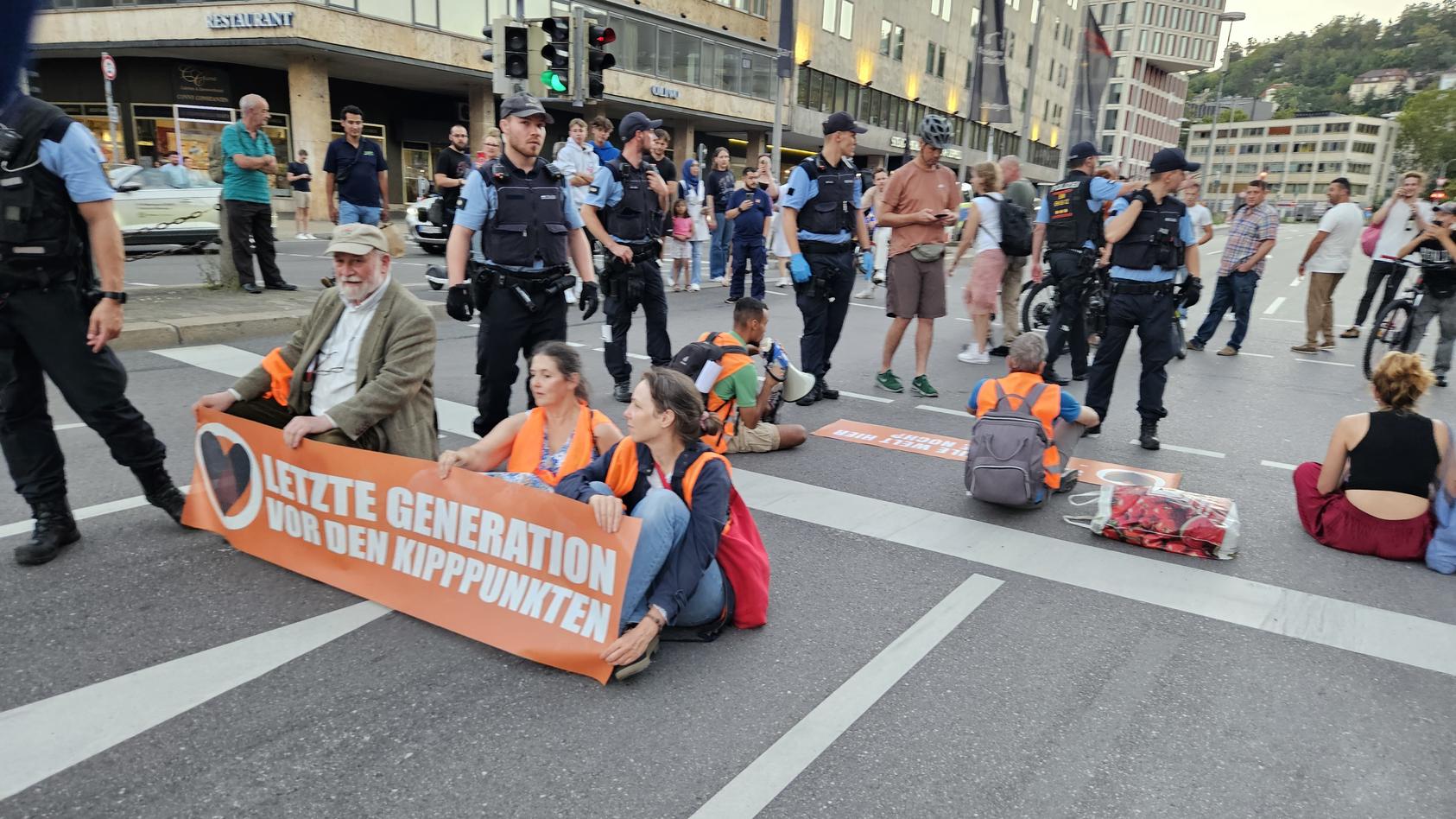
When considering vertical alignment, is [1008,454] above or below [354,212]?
below

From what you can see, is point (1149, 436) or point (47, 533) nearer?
point (47, 533)

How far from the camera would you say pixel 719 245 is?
15.7 metres

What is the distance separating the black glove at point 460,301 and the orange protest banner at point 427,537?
1.38 meters

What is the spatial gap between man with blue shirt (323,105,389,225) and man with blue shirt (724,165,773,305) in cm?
475

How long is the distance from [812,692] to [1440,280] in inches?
370

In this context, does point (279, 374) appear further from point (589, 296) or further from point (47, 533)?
point (589, 296)

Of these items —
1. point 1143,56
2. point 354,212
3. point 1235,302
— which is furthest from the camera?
point 1143,56

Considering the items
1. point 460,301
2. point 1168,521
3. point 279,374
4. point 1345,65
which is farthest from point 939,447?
point 1345,65

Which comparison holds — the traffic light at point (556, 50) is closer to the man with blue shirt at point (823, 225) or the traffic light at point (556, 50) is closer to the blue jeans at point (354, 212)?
the blue jeans at point (354, 212)

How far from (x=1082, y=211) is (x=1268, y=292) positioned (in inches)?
514

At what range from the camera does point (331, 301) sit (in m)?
4.16

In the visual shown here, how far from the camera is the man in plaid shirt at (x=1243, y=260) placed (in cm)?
1043

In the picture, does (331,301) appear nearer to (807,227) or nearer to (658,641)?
(658,641)

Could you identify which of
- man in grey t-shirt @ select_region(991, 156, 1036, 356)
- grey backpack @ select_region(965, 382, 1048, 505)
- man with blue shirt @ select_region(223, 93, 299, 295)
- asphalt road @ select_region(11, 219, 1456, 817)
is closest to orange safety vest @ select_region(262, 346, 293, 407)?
asphalt road @ select_region(11, 219, 1456, 817)
